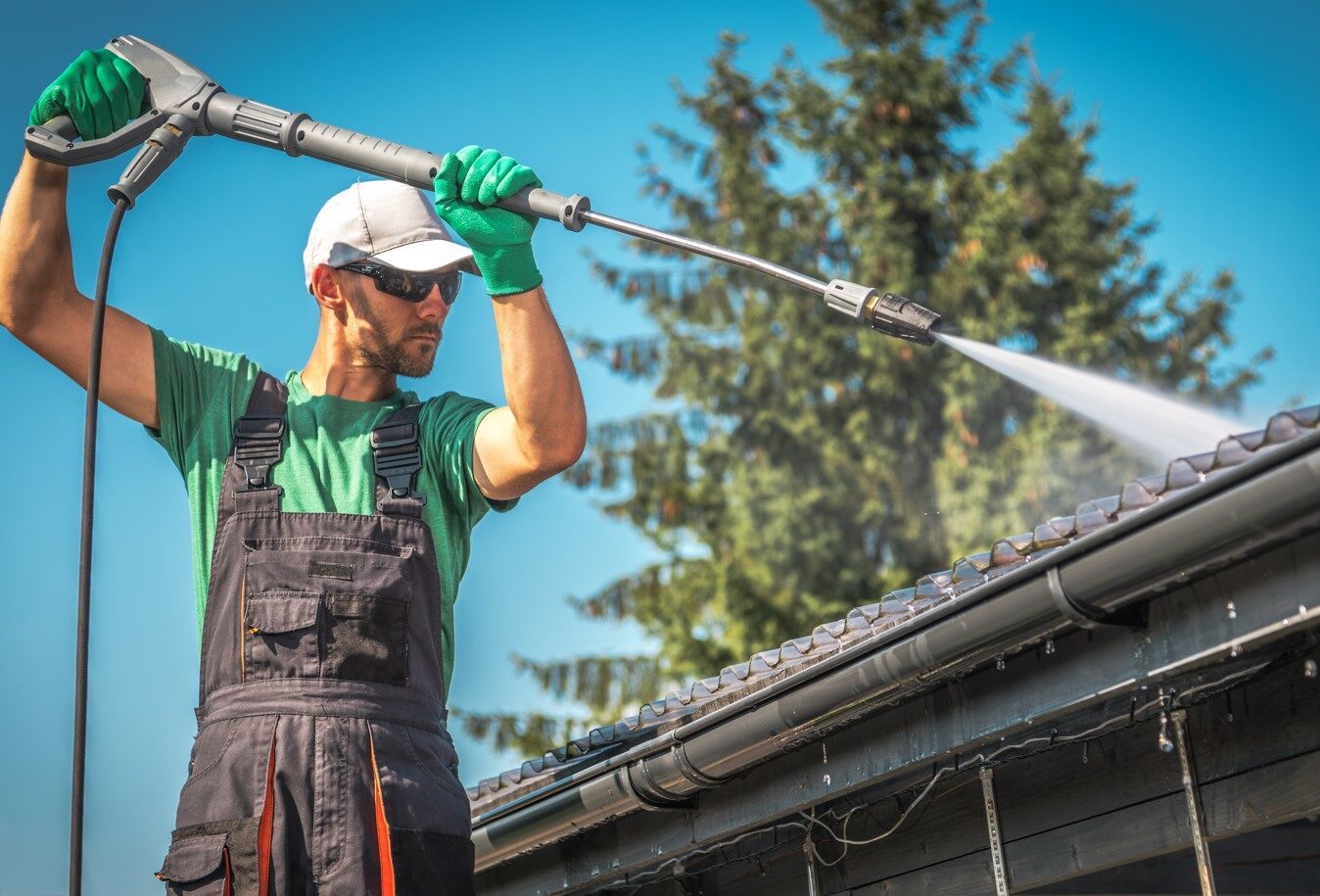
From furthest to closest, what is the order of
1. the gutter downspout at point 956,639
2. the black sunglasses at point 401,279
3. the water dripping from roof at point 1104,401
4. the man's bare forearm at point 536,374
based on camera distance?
the water dripping from roof at point 1104,401 → the black sunglasses at point 401,279 → the man's bare forearm at point 536,374 → the gutter downspout at point 956,639

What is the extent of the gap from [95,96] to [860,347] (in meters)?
14.5

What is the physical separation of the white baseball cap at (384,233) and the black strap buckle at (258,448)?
0.42m

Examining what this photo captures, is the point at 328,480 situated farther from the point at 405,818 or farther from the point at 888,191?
the point at 888,191

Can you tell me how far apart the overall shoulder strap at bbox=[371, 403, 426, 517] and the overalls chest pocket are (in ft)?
0.43

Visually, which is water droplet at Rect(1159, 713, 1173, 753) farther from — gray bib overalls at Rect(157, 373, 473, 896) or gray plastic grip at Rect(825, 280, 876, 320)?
gray bib overalls at Rect(157, 373, 473, 896)

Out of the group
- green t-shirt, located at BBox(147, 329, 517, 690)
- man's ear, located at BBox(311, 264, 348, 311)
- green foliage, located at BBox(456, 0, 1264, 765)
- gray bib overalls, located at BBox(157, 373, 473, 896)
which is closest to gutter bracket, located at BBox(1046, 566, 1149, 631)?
green t-shirt, located at BBox(147, 329, 517, 690)

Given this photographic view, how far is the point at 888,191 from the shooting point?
59.8 feet

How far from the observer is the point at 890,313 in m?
2.76

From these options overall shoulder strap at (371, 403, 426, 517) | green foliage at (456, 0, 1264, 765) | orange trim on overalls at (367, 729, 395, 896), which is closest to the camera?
orange trim on overalls at (367, 729, 395, 896)

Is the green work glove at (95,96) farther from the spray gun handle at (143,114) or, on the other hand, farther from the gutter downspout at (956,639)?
the gutter downspout at (956,639)

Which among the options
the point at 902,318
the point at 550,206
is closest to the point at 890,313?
the point at 902,318

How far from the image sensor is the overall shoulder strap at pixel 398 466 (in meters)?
3.10

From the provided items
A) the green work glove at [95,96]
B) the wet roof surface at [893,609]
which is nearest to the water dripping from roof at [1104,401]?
the wet roof surface at [893,609]

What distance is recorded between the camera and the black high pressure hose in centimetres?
277
